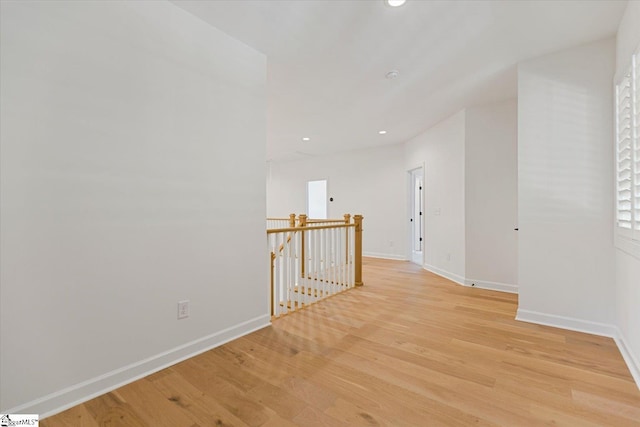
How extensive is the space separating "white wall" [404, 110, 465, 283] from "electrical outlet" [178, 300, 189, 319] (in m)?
3.60

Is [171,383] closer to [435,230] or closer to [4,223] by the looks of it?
[4,223]

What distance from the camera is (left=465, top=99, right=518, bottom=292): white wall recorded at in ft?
12.4

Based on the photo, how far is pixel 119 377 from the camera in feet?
5.67

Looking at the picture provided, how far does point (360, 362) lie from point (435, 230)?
3470mm

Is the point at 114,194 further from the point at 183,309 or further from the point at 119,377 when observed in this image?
the point at 119,377

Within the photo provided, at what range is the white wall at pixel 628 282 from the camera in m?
1.81

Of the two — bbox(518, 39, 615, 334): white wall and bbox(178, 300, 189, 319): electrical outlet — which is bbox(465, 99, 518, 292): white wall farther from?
bbox(178, 300, 189, 319): electrical outlet

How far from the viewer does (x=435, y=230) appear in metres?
4.93

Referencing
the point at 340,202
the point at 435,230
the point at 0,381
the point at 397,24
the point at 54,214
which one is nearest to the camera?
the point at 0,381

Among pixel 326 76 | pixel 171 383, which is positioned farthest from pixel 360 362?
pixel 326 76

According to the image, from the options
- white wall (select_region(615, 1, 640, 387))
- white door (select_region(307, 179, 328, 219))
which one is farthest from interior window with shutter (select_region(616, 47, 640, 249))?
white door (select_region(307, 179, 328, 219))

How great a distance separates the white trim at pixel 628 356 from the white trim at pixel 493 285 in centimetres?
139

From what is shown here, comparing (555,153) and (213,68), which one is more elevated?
(213,68)

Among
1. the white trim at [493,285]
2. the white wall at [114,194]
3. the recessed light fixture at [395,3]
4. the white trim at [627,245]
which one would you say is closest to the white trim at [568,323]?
the white trim at [627,245]
